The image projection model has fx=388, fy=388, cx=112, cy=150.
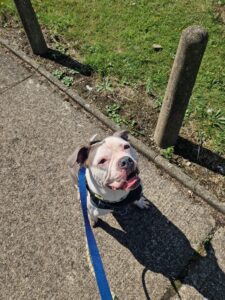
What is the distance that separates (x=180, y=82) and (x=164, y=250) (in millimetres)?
1943

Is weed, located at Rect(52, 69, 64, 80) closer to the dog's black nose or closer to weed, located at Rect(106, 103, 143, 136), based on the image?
weed, located at Rect(106, 103, 143, 136)

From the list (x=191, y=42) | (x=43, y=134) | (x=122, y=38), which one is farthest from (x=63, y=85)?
(x=191, y=42)

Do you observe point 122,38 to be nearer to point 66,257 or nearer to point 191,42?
point 191,42

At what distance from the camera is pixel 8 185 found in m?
5.09

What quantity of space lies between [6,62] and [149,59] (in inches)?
92.6

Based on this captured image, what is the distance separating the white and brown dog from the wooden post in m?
2.79

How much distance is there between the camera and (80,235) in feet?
15.3

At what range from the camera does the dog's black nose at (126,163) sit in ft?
10.4

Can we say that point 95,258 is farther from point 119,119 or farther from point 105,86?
point 105,86

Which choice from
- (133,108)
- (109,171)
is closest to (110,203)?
(109,171)

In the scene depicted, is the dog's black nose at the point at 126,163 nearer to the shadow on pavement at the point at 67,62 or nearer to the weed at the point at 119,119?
the weed at the point at 119,119

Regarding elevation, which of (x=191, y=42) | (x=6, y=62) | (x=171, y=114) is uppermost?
(x=191, y=42)

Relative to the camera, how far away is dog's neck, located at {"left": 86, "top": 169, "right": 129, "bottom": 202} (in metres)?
3.70

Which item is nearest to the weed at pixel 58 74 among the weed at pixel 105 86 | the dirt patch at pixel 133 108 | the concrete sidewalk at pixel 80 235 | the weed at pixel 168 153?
the dirt patch at pixel 133 108
